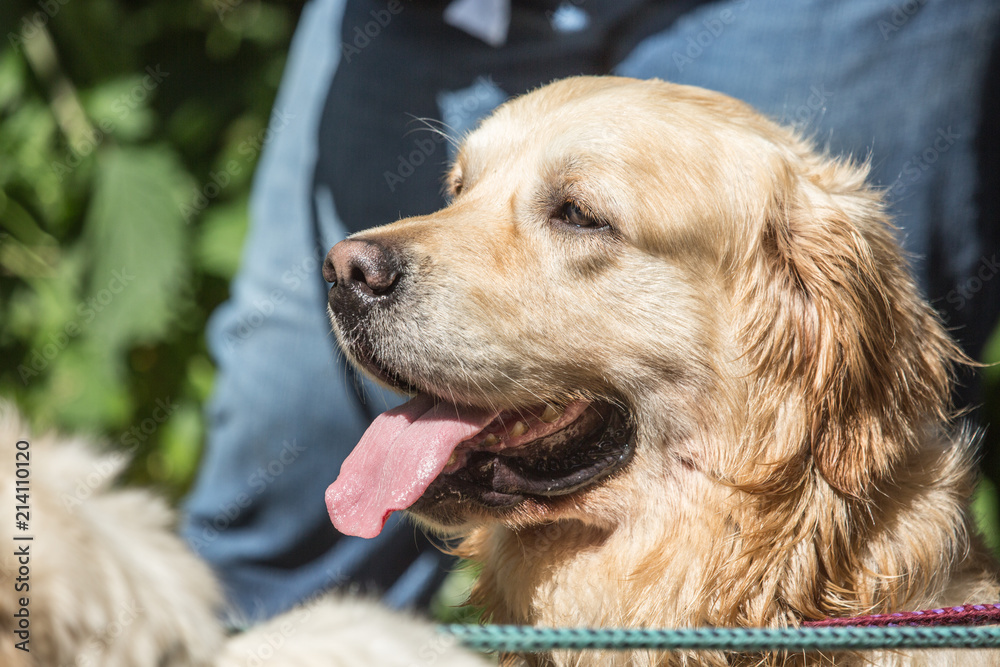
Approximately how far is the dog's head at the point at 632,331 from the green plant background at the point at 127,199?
2005 millimetres

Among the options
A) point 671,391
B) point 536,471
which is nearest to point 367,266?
point 536,471

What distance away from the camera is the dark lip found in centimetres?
197

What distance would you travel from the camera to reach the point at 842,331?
Answer: 1.91 meters

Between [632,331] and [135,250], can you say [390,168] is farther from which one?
[135,250]

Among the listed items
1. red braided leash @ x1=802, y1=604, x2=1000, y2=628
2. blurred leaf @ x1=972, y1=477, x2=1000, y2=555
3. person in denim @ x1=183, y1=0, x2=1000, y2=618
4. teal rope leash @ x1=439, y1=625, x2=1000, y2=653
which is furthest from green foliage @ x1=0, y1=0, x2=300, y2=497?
blurred leaf @ x1=972, y1=477, x2=1000, y2=555

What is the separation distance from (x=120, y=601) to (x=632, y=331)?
1.38 meters

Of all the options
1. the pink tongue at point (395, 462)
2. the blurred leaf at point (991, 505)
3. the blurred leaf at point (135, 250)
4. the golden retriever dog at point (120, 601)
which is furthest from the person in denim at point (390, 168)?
the golden retriever dog at point (120, 601)

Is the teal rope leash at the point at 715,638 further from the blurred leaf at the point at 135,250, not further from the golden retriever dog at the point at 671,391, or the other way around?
the blurred leaf at the point at 135,250

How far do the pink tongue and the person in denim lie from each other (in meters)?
0.68

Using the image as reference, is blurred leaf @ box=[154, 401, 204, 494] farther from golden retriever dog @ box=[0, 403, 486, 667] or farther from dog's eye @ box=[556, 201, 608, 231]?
golden retriever dog @ box=[0, 403, 486, 667]

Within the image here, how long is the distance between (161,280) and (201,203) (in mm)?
534

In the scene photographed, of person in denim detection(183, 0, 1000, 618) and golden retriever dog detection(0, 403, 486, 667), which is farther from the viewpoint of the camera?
person in denim detection(183, 0, 1000, 618)

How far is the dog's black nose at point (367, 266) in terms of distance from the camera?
197cm

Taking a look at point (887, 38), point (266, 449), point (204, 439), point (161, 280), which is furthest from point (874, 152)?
point (204, 439)
